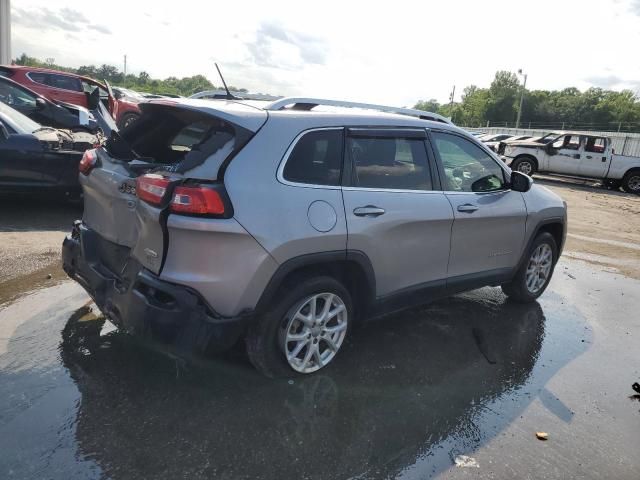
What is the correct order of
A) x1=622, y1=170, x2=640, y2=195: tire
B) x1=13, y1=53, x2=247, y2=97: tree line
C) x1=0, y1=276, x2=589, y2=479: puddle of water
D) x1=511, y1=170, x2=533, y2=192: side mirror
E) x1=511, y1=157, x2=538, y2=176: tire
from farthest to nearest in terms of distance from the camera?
x1=13, y1=53, x2=247, y2=97: tree line
x1=511, y1=157, x2=538, y2=176: tire
x1=622, y1=170, x2=640, y2=195: tire
x1=511, y1=170, x2=533, y2=192: side mirror
x1=0, y1=276, x2=589, y2=479: puddle of water

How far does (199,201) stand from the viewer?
2711 mm

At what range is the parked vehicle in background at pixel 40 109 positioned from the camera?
8375 mm

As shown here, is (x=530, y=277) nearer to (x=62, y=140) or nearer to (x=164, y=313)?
(x=164, y=313)

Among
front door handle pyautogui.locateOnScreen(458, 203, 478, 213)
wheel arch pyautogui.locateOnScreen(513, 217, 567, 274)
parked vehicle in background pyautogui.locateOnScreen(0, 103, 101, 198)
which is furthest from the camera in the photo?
parked vehicle in background pyautogui.locateOnScreen(0, 103, 101, 198)

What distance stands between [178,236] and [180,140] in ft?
4.48

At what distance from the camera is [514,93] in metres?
104

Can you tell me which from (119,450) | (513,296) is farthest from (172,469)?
(513,296)

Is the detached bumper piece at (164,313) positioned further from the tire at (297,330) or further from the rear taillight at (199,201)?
the rear taillight at (199,201)

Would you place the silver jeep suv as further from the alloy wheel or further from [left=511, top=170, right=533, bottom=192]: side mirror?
[left=511, top=170, right=533, bottom=192]: side mirror

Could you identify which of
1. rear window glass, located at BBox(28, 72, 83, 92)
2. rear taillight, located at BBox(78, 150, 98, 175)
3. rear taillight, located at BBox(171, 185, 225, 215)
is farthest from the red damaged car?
rear taillight, located at BBox(171, 185, 225, 215)

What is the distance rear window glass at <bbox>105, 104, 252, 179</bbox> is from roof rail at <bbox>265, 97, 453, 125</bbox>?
0.40m

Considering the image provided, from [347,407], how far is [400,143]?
186cm

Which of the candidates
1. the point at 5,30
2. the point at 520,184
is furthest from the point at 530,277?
the point at 5,30

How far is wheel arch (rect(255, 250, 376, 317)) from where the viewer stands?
2.95 meters
